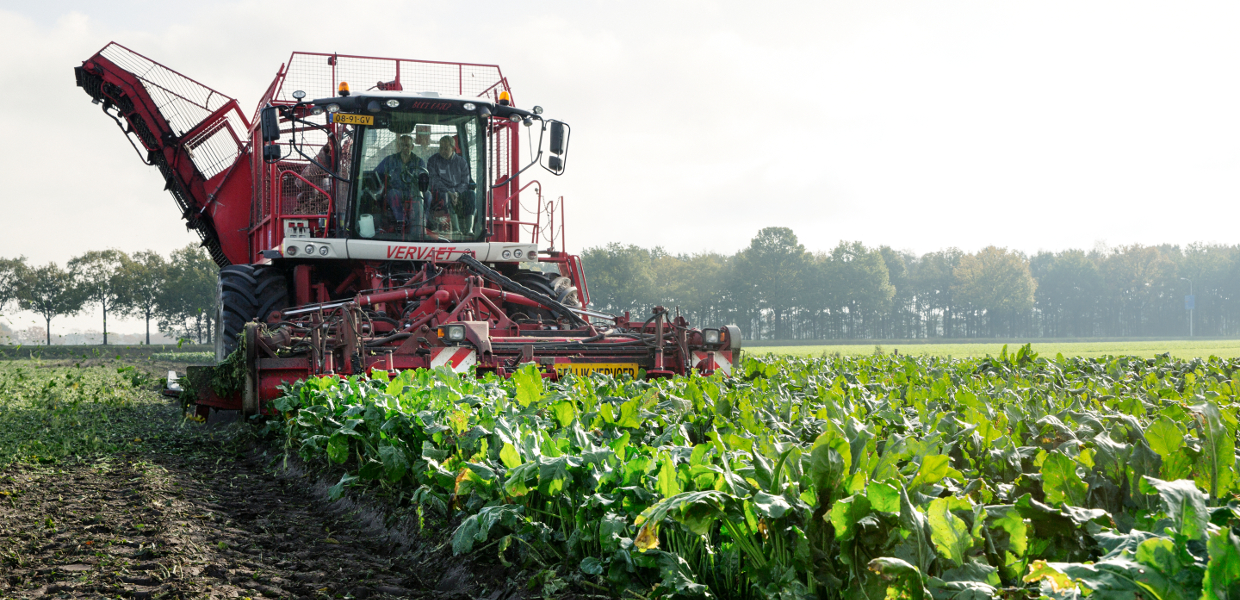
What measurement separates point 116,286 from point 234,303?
53.5 metres

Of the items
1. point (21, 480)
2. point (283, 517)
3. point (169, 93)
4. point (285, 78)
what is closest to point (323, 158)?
point (285, 78)

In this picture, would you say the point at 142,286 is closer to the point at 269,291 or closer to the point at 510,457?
the point at 269,291

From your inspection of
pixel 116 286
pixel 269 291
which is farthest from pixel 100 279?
pixel 269 291

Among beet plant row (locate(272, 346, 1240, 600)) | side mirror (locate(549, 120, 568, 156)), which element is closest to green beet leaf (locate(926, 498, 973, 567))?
beet plant row (locate(272, 346, 1240, 600))

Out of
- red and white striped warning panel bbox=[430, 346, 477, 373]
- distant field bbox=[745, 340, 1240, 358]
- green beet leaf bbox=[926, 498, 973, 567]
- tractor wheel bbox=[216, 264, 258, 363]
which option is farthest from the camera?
distant field bbox=[745, 340, 1240, 358]

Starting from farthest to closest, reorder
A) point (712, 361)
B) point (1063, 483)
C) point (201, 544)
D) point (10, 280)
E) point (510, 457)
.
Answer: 1. point (10, 280)
2. point (712, 361)
3. point (201, 544)
4. point (510, 457)
5. point (1063, 483)

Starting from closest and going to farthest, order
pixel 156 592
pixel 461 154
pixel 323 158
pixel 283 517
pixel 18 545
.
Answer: pixel 156 592
pixel 18 545
pixel 283 517
pixel 461 154
pixel 323 158

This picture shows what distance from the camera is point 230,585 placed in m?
3.45

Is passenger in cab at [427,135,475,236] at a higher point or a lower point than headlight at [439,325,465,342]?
higher

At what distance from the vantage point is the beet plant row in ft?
5.79

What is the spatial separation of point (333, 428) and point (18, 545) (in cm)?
192

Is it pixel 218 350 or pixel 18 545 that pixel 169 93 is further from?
pixel 18 545

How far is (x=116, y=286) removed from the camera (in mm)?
55219

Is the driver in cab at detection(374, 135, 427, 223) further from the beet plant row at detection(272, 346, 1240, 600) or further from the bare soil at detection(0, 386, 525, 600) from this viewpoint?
the beet plant row at detection(272, 346, 1240, 600)
